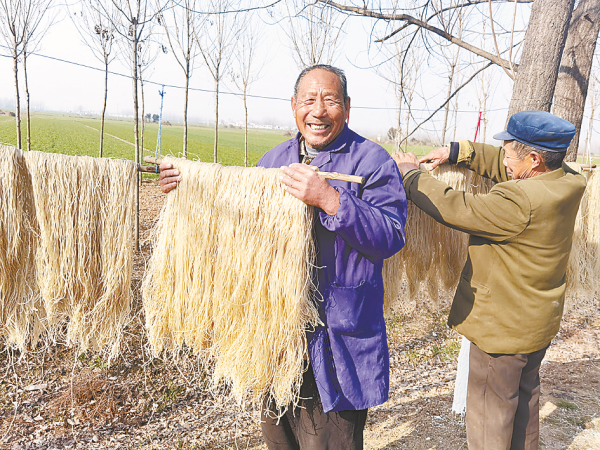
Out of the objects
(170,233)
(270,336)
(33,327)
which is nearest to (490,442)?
(270,336)

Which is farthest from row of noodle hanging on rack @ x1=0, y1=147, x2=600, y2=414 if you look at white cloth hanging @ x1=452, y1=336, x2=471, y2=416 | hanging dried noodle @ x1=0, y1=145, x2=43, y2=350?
white cloth hanging @ x1=452, y1=336, x2=471, y2=416

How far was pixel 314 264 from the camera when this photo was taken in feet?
5.15

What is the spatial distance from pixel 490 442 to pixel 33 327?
89.5 inches

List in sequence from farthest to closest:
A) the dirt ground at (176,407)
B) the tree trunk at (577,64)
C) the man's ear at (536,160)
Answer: the tree trunk at (577,64) < the dirt ground at (176,407) < the man's ear at (536,160)

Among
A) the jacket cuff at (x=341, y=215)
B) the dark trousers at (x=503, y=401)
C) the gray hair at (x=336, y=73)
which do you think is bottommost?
the dark trousers at (x=503, y=401)

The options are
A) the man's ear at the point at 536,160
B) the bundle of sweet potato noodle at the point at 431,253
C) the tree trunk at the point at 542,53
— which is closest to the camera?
the man's ear at the point at 536,160

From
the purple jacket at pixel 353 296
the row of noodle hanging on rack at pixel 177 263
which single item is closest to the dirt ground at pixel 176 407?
the row of noodle hanging on rack at pixel 177 263

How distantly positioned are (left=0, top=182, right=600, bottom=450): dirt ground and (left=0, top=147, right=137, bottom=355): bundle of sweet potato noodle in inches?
33.9

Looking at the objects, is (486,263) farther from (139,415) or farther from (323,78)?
(139,415)

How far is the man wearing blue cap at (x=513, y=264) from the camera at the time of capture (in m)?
1.68

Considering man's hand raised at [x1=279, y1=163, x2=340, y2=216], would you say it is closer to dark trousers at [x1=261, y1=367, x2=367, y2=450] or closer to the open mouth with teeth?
the open mouth with teeth

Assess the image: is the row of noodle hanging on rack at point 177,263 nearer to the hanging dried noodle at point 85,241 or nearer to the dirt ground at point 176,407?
the hanging dried noodle at point 85,241

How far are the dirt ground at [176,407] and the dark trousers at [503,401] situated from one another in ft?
2.96

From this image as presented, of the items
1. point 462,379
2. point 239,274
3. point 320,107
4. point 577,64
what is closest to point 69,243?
point 239,274
